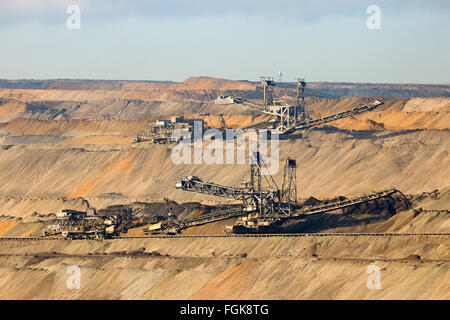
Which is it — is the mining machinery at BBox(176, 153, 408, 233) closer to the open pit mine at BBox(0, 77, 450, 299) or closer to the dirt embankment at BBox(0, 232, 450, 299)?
the open pit mine at BBox(0, 77, 450, 299)

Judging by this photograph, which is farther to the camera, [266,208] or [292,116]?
[292,116]

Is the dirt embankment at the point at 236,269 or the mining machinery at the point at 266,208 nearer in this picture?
the dirt embankment at the point at 236,269

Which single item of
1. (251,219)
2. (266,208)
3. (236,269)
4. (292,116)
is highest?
(292,116)

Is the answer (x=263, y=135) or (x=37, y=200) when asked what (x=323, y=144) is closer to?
(x=263, y=135)

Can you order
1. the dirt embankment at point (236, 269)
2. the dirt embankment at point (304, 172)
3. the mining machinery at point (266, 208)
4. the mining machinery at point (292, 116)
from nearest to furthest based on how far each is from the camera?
the dirt embankment at point (236, 269) → the mining machinery at point (266, 208) → the dirt embankment at point (304, 172) → the mining machinery at point (292, 116)

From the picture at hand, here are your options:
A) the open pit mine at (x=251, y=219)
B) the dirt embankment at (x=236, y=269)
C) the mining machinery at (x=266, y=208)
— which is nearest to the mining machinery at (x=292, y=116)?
the open pit mine at (x=251, y=219)

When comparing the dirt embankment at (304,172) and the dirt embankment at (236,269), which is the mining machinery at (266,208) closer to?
the dirt embankment at (236,269)

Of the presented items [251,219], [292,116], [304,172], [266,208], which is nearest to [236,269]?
[251,219]

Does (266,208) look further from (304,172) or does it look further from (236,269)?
(304,172)

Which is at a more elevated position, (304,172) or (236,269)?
(304,172)

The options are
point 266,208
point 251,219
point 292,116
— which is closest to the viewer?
point 251,219

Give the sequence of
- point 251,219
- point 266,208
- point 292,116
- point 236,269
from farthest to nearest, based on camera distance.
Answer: point 292,116, point 266,208, point 251,219, point 236,269

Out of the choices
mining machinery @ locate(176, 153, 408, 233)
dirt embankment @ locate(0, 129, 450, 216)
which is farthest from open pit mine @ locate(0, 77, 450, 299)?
dirt embankment @ locate(0, 129, 450, 216)
